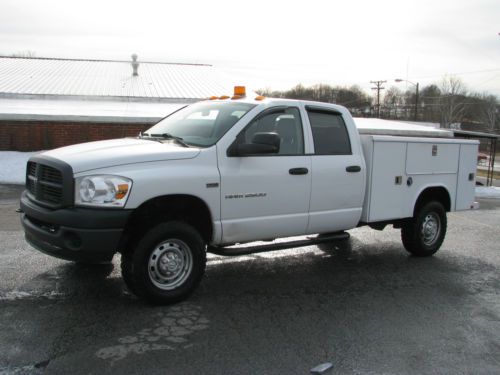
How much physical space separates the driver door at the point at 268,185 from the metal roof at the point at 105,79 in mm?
16030

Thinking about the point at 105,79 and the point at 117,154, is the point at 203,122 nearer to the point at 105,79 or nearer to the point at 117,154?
the point at 117,154

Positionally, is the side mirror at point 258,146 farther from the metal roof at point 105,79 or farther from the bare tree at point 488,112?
the bare tree at point 488,112

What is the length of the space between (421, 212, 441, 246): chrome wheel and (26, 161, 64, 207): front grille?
505cm

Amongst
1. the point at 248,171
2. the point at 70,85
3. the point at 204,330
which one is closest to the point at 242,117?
the point at 248,171

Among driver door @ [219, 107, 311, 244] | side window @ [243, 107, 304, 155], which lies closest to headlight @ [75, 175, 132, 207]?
driver door @ [219, 107, 311, 244]

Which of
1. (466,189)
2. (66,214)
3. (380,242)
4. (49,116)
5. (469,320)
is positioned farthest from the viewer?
(49,116)

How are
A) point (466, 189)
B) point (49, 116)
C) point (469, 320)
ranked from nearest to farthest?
point (469, 320), point (466, 189), point (49, 116)

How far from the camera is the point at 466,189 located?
7.67m

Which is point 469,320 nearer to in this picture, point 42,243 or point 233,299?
point 233,299

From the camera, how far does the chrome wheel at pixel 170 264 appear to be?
4746mm

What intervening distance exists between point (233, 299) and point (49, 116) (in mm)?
13156

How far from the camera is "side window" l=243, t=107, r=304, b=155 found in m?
5.46

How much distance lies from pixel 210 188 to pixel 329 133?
73.5 inches

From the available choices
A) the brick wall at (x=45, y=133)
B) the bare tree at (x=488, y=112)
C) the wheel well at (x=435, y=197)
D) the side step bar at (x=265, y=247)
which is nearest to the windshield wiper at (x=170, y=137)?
the side step bar at (x=265, y=247)
